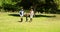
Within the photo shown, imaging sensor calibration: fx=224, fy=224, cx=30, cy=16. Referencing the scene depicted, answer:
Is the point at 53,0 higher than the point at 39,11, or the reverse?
the point at 53,0

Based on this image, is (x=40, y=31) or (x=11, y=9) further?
(x=11, y=9)

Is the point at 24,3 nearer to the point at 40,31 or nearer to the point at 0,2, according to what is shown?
the point at 0,2

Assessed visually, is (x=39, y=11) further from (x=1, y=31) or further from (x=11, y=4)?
(x=1, y=31)

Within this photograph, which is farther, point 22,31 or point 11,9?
point 11,9

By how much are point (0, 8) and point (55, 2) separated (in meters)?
28.6

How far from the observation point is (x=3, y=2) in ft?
236

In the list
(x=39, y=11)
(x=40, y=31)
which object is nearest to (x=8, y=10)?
(x=39, y=11)

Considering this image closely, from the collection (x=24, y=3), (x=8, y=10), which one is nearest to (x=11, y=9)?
(x=8, y=10)

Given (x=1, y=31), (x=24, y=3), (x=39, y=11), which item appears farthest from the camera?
(x=39, y=11)

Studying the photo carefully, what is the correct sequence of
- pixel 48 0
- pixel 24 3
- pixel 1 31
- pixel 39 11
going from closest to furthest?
1. pixel 1 31
2. pixel 48 0
3. pixel 24 3
4. pixel 39 11

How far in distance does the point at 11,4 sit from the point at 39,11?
919 centimetres

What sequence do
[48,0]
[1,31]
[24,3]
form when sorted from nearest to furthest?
[1,31] < [48,0] < [24,3]

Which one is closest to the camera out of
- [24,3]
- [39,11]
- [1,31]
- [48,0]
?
[1,31]

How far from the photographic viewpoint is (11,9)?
72.0 metres
